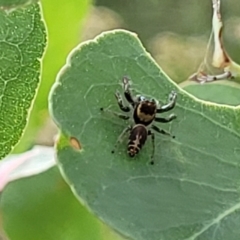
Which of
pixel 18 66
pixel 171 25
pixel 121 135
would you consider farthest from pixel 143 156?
pixel 171 25

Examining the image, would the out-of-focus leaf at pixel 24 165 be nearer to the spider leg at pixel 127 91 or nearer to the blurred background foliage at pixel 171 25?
the spider leg at pixel 127 91

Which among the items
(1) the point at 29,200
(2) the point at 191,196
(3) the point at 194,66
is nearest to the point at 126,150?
(2) the point at 191,196

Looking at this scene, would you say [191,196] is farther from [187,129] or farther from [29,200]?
[29,200]

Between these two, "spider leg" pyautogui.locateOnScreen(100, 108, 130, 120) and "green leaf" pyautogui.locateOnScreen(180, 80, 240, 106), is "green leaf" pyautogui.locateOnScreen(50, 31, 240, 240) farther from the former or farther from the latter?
"green leaf" pyautogui.locateOnScreen(180, 80, 240, 106)

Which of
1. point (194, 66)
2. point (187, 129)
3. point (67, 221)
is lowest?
point (194, 66)

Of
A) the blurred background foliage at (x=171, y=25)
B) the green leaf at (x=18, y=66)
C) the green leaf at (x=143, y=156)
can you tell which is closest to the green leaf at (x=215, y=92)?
the green leaf at (x=143, y=156)

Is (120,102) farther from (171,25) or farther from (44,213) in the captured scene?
(171,25)

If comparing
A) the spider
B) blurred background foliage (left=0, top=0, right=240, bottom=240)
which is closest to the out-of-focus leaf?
the spider
